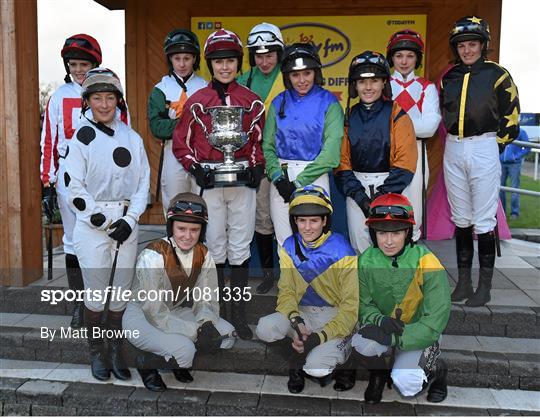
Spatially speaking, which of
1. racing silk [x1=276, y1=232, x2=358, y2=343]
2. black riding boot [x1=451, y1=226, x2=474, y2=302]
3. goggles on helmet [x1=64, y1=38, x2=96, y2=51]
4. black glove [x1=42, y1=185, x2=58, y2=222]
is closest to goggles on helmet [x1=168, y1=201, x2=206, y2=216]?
racing silk [x1=276, y1=232, x2=358, y2=343]

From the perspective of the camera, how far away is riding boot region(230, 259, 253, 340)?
3.94 m

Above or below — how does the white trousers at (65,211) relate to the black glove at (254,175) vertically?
below

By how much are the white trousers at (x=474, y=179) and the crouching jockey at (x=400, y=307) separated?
996mm

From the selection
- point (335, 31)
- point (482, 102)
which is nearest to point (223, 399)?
point (482, 102)

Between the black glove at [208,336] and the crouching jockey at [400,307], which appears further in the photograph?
the black glove at [208,336]

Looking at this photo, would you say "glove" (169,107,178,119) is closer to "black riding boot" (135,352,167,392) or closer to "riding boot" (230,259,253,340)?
"riding boot" (230,259,253,340)

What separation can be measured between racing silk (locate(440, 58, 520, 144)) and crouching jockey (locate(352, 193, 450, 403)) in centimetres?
107

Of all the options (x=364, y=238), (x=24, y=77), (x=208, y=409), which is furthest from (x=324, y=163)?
(x=24, y=77)

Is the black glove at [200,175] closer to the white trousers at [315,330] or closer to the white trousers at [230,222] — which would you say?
the white trousers at [230,222]

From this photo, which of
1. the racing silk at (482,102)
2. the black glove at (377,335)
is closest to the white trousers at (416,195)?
the racing silk at (482,102)

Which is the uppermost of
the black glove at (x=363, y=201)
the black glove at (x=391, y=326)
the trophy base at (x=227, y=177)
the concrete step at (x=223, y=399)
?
the trophy base at (x=227, y=177)

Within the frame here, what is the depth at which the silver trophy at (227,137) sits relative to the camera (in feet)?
12.0

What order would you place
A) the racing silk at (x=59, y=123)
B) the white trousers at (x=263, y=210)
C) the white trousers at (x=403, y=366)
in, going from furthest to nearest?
the white trousers at (x=263, y=210) → the racing silk at (x=59, y=123) → the white trousers at (x=403, y=366)

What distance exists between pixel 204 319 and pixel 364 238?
4.03 feet
